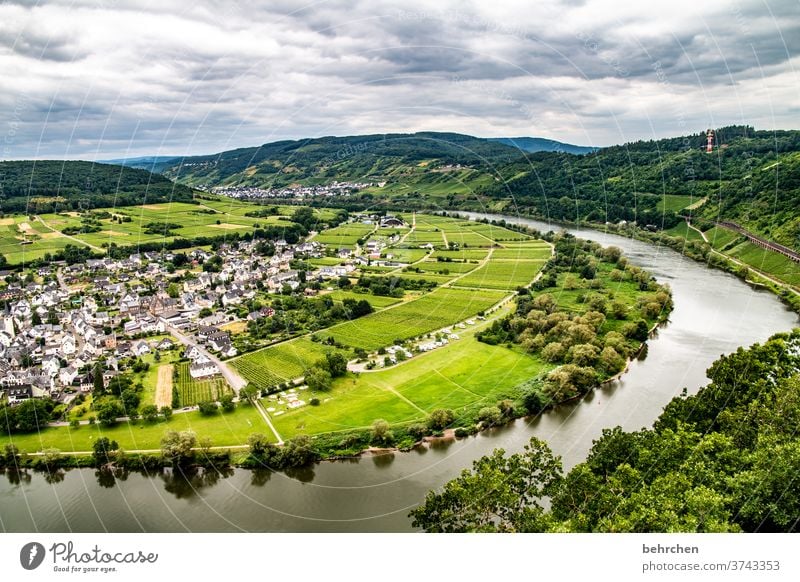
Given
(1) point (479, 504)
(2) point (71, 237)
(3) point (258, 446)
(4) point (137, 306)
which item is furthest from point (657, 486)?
(2) point (71, 237)

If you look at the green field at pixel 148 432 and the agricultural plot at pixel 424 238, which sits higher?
the agricultural plot at pixel 424 238

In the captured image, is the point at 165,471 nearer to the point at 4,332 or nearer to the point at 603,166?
the point at 4,332

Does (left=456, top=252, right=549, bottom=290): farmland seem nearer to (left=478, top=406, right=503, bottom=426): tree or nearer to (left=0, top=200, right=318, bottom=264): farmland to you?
(left=0, top=200, right=318, bottom=264): farmland

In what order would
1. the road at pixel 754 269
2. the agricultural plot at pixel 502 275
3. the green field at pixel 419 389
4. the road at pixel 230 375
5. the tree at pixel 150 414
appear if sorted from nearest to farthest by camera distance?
the road at pixel 230 375 → the green field at pixel 419 389 → the tree at pixel 150 414 → the road at pixel 754 269 → the agricultural plot at pixel 502 275

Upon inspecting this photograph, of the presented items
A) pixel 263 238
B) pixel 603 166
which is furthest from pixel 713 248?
pixel 263 238

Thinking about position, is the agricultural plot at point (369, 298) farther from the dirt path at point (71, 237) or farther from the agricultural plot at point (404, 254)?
the dirt path at point (71, 237)

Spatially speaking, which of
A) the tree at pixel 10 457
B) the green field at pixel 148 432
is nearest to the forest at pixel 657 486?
the green field at pixel 148 432
